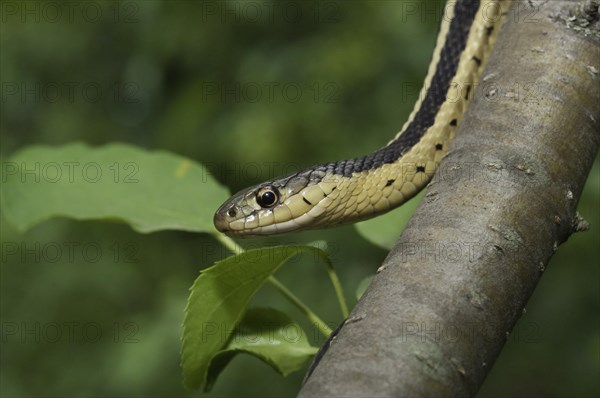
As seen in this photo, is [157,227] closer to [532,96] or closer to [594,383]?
[532,96]

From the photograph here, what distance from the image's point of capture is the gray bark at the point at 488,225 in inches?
31.4

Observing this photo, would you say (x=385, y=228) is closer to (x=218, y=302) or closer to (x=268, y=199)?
(x=218, y=302)

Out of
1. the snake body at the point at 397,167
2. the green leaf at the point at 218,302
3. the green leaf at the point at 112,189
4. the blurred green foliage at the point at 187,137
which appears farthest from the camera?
the blurred green foliage at the point at 187,137

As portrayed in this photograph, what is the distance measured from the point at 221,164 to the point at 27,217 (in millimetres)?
2725

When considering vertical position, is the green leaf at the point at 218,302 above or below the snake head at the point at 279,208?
above

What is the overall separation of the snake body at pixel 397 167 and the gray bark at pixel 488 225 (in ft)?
1.74

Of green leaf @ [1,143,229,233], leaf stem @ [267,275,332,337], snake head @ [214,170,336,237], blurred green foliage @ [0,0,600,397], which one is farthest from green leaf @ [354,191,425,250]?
blurred green foliage @ [0,0,600,397]

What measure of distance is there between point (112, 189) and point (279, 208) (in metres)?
0.62

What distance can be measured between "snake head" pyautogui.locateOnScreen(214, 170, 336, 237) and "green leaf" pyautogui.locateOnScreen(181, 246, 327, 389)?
2.57 feet

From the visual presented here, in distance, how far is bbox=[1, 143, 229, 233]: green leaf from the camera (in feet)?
4.91

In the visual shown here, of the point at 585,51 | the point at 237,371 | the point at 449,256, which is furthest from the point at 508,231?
the point at 237,371

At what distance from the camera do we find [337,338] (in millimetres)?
852

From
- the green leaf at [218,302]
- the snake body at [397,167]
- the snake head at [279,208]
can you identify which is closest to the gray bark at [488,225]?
the green leaf at [218,302]

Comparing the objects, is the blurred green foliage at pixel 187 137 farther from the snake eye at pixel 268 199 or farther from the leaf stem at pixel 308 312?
the leaf stem at pixel 308 312
